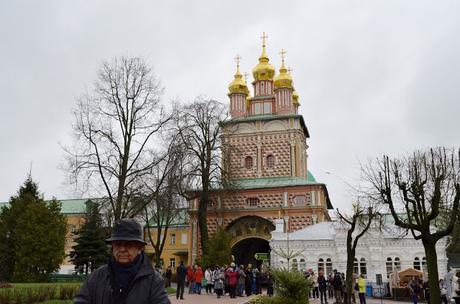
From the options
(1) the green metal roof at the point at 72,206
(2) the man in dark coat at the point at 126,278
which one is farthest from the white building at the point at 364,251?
(1) the green metal roof at the point at 72,206

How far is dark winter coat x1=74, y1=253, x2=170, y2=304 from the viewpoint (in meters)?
2.92

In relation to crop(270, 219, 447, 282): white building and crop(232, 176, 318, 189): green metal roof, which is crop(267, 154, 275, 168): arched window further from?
crop(270, 219, 447, 282): white building

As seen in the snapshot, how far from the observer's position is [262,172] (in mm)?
42906

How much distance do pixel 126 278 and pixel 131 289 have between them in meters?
0.10

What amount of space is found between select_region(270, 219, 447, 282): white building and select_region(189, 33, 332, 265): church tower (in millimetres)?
3044

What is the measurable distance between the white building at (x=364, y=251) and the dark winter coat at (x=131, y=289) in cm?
2620

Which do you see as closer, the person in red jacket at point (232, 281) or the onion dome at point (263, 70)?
the person in red jacket at point (232, 281)

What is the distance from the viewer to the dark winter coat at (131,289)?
292 cm

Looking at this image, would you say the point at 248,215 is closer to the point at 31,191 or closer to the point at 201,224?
the point at 201,224

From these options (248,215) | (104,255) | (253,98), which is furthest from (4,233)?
(253,98)

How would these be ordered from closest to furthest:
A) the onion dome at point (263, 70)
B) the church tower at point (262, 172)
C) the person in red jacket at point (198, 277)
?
the person in red jacket at point (198, 277) → the church tower at point (262, 172) → the onion dome at point (263, 70)

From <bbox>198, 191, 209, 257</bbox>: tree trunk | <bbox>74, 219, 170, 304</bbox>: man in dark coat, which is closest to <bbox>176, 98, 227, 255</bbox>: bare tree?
<bbox>198, 191, 209, 257</bbox>: tree trunk

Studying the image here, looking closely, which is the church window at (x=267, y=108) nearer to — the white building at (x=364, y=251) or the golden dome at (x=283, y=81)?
the golden dome at (x=283, y=81)

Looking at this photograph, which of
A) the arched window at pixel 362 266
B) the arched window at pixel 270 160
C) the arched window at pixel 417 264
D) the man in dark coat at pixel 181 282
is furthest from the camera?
the arched window at pixel 270 160
